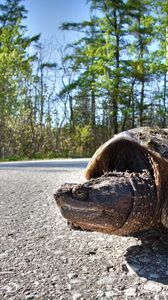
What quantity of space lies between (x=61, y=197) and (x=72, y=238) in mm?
543

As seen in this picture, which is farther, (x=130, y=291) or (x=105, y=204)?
(x=105, y=204)

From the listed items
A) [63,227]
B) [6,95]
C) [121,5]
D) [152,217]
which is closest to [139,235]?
[152,217]

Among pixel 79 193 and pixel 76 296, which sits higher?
pixel 79 193

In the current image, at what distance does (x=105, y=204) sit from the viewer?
4.52 ft

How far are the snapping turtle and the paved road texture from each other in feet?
0.45

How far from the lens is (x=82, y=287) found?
1.26 m

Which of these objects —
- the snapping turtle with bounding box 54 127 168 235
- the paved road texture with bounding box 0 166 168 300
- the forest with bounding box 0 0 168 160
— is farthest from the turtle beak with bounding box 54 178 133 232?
the forest with bounding box 0 0 168 160

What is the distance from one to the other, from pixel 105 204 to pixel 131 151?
0.45 m

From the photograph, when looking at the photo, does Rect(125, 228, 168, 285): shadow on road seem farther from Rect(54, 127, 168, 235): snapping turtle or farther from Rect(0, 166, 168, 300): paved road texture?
Rect(54, 127, 168, 235): snapping turtle

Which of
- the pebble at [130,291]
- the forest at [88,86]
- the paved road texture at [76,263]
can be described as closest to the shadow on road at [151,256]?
the paved road texture at [76,263]

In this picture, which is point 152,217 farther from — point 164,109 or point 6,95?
point 164,109

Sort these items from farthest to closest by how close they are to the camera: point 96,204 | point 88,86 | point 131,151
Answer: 1. point 88,86
2. point 131,151
3. point 96,204

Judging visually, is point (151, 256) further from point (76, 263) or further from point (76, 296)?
point (76, 296)

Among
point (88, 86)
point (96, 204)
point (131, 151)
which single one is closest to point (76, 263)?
point (96, 204)
